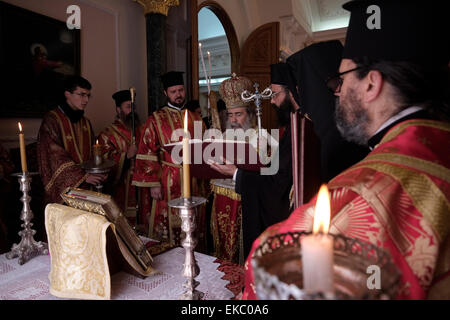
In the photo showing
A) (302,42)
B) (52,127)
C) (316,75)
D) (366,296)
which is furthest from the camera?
(302,42)

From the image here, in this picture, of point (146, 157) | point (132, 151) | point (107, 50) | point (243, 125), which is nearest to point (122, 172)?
point (132, 151)

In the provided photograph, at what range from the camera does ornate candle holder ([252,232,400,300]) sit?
392 mm

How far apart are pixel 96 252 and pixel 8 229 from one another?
266cm

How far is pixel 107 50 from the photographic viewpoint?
13.6 feet

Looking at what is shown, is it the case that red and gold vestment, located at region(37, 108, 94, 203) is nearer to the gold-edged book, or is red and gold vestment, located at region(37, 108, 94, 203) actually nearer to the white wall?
the white wall

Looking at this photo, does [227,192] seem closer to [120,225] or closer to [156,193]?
[156,193]

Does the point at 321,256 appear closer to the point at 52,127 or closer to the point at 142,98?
the point at 52,127

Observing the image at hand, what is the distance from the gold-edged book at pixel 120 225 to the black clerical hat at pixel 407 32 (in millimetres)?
1104

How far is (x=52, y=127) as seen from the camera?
115 inches

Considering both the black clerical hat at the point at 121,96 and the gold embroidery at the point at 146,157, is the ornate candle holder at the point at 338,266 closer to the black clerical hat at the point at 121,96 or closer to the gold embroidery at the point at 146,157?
the gold embroidery at the point at 146,157

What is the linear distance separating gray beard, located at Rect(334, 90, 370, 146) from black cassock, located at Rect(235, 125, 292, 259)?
0.90m

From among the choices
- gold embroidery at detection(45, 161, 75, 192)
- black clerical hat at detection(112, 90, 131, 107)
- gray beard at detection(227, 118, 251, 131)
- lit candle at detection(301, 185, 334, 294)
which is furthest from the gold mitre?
lit candle at detection(301, 185, 334, 294)

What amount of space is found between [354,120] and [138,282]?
1.05 m

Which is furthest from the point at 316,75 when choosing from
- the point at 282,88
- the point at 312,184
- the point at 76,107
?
the point at 76,107
